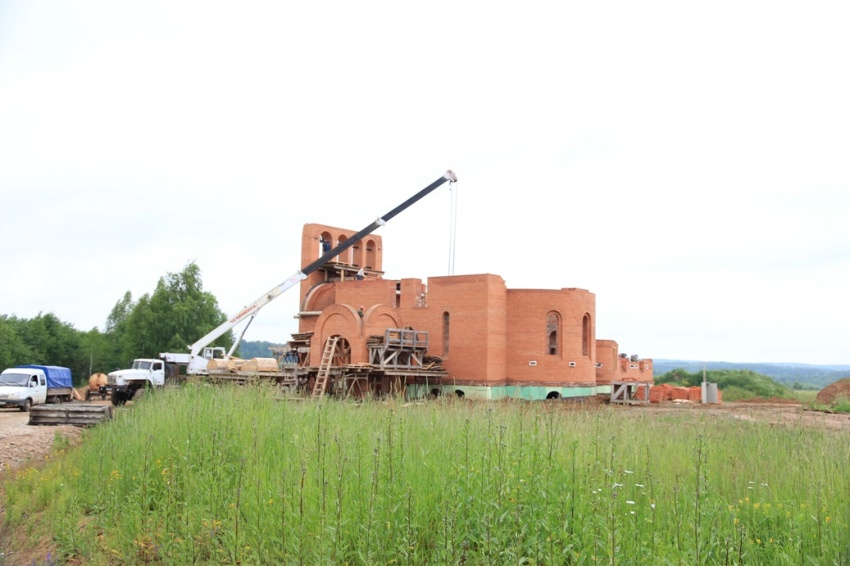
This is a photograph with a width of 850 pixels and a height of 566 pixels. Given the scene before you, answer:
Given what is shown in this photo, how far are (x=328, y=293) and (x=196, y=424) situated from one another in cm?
2608

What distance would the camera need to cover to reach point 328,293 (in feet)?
112

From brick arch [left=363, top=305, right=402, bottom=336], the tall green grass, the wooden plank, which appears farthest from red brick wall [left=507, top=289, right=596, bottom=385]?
the tall green grass

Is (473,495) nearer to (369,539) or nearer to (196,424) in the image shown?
(369,539)

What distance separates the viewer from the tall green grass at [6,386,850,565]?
197 inches

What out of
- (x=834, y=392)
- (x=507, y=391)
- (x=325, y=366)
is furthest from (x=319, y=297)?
(x=834, y=392)

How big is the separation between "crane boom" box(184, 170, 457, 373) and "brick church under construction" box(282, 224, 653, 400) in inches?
124

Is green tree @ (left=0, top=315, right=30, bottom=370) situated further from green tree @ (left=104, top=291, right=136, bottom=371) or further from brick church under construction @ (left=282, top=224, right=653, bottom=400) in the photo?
brick church under construction @ (left=282, top=224, right=653, bottom=400)

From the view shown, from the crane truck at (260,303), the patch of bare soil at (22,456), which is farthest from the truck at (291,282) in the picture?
the patch of bare soil at (22,456)

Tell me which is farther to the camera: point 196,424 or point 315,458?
point 196,424

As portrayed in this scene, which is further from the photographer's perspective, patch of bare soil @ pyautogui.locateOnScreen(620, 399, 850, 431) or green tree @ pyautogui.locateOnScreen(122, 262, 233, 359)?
green tree @ pyautogui.locateOnScreen(122, 262, 233, 359)

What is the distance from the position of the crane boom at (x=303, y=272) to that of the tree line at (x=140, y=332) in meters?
24.1

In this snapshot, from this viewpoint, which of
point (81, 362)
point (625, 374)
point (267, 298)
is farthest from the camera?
point (81, 362)

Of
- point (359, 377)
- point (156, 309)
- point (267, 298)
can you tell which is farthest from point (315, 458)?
point (156, 309)

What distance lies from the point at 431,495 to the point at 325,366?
70.0ft
